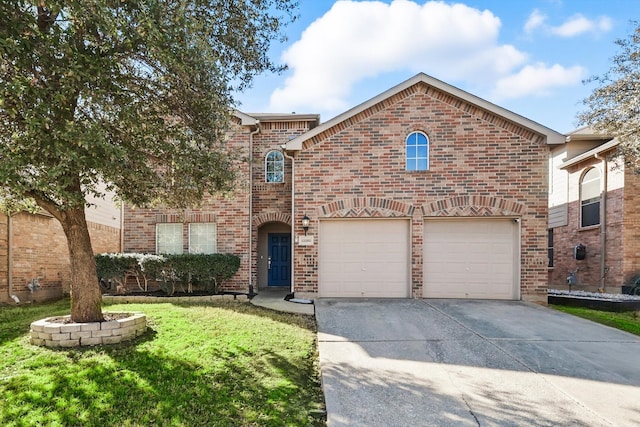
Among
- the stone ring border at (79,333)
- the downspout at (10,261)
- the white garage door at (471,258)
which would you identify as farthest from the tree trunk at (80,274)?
the white garage door at (471,258)

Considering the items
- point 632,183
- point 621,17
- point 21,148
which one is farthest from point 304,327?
point 632,183

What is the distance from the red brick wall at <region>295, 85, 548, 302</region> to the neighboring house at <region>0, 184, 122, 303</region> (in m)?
5.53

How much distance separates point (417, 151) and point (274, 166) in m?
4.69

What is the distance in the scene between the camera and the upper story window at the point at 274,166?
467 inches

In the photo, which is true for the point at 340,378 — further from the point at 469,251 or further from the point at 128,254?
the point at 128,254

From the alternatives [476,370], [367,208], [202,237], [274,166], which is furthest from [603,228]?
[202,237]

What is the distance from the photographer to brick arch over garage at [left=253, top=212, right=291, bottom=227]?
11.7m

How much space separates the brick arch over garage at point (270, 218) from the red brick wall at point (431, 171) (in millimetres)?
1550

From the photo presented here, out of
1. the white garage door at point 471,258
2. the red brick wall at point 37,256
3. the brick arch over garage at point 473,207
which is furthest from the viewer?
the white garage door at point 471,258

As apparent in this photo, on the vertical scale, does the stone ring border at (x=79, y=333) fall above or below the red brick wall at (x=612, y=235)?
below

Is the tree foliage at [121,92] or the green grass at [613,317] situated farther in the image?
the green grass at [613,317]

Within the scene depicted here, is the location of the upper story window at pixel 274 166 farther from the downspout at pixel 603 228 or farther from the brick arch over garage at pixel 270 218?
the downspout at pixel 603 228

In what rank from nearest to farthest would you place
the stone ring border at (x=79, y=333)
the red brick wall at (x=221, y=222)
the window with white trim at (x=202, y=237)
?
1. the stone ring border at (x=79, y=333)
2. the red brick wall at (x=221, y=222)
3. the window with white trim at (x=202, y=237)

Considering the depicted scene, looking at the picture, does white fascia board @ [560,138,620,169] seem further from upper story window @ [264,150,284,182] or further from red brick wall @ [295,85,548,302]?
upper story window @ [264,150,284,182]
